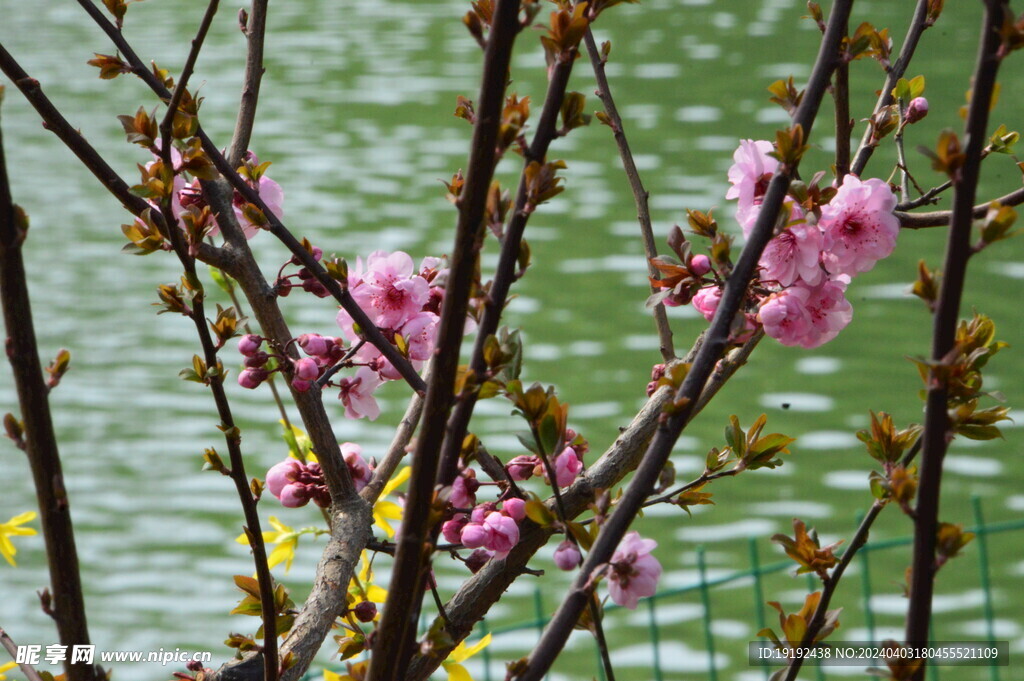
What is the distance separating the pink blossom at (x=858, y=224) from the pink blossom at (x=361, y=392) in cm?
35

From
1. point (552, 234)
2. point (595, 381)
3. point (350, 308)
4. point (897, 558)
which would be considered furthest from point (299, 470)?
point (552, 234)

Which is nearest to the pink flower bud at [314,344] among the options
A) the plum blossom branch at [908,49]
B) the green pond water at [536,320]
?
the plum blossom branch at [908,49]

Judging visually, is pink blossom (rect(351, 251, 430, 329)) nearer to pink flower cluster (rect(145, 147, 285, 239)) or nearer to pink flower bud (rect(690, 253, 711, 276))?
pink flower cluster (rect(145, 147, 285, 239))

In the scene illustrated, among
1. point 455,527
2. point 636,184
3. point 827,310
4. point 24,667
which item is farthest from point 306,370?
point 636,184

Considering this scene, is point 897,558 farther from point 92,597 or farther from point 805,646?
point 805,646

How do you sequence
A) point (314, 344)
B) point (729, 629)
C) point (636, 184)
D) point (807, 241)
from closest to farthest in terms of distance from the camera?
1. point (807, 241)
2. point (314, 344)
3. point (636, 184)
4. point (729, 629)

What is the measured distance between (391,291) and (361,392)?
0.28 ft

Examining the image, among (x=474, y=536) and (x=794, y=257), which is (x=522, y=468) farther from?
(x=794, y=257)

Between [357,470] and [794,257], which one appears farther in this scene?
[357,470]

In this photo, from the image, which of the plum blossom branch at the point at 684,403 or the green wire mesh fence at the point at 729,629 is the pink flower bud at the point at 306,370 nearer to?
the plum blossom branch at the point at 684,403

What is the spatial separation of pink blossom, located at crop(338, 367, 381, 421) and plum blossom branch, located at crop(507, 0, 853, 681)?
0.37 meters

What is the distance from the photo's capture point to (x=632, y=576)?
587 mm

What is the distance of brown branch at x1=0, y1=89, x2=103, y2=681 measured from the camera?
1.46ft

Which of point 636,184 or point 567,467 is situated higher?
point 636,184
